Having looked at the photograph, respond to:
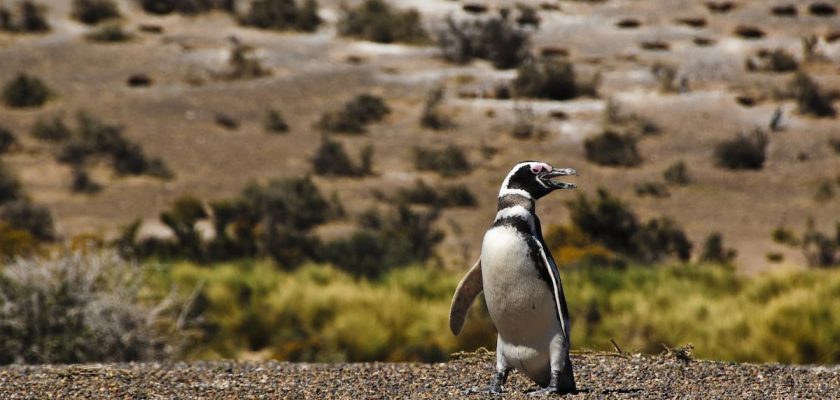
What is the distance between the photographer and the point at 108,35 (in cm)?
4012

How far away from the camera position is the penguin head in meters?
6.29

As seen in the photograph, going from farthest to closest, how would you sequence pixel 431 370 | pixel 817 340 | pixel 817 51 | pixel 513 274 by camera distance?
1. pixel 817 51
2. pixel 817 340
3. pixel 431 370
4. pixel 513 274

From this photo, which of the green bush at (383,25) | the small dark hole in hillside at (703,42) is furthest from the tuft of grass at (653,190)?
the green bush at (383,25)

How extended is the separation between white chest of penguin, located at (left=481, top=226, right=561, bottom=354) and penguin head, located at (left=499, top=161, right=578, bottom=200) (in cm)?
23

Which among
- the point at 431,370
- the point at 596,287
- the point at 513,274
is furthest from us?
the point at 596,287

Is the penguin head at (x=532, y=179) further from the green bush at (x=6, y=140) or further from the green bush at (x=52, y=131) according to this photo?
the green bush at (x=52, y=131)

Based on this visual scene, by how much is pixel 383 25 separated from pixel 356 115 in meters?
9.35

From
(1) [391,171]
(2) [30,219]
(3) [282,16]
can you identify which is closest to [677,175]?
(1) [391,171]

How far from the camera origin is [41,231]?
2383 cm

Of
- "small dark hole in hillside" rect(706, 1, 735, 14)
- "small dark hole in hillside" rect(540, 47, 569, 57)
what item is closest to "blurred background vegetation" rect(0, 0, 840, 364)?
"small dark hole in hillside" rect(540, 47, 569, 57)

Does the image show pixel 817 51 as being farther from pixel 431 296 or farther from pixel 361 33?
pixel 431 296

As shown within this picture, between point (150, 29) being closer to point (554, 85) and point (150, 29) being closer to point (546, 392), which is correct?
point (554, 85)

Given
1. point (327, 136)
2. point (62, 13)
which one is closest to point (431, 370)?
point (327, 136)

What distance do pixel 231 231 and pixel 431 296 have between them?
1065 centimetres
